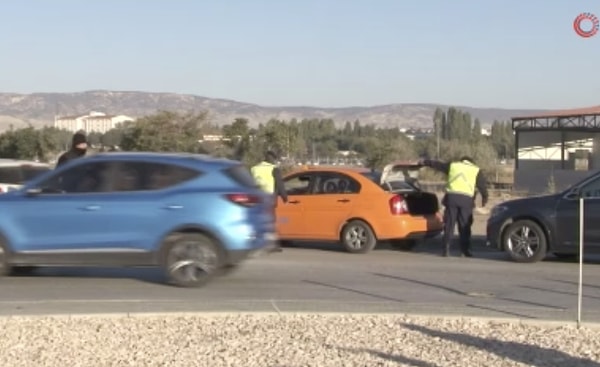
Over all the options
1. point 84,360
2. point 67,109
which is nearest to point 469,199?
point 84,360

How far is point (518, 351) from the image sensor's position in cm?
770

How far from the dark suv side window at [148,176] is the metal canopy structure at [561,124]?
49.3 m

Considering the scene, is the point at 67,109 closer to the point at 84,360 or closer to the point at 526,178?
the point at 526,178

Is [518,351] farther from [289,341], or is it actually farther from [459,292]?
[459,292]

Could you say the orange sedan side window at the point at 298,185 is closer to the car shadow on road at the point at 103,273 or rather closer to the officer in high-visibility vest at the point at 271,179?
the officer in high-visibility vest at the point at 271,179

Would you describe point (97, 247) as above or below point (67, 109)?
below

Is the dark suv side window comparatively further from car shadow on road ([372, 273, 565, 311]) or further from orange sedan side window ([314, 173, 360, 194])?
orange sedan side window ([314, 173, 360, 194])

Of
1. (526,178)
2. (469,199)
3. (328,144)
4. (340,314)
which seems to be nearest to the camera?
(340,314)

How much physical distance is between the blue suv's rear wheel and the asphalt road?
221 millimetres

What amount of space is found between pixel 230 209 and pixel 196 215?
41 centimetres

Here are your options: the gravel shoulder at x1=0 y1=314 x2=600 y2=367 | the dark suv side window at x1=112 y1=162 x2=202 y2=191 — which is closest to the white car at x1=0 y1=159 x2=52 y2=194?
the dark suv side window at x1=112 y1=162 x2=202 y2=191

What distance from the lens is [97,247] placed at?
472 inches

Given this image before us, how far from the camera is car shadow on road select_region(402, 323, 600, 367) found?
733 cm

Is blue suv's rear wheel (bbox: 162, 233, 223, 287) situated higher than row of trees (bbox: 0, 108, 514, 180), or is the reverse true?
row of trees (bbox: 0, 108, 514, 180)
